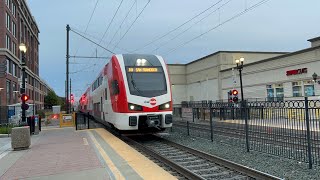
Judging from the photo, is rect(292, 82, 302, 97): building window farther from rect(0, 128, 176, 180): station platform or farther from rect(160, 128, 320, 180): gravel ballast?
rect(0, 128, 176, 180): station platform

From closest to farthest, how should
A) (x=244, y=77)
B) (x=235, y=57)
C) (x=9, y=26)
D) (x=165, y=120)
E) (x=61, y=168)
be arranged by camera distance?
1. (x=61, y=168)
2. (x=165, y=120)
3. (x=244, y=77)
4. (x=235, y=57)
5. (x=9, y=26)

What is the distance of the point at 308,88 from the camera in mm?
31656

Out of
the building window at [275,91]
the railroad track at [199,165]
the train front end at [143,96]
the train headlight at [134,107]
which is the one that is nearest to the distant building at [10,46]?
the building window at [275,91]

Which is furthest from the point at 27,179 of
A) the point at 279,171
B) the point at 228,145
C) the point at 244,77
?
the point at 244,77

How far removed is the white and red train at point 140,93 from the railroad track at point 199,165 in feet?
3.66

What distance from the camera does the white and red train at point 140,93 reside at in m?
14.7

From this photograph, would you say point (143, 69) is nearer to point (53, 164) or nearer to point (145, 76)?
point (145, 76)

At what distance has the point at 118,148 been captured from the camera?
41.2 feet

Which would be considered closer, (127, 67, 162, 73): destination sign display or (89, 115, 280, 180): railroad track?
(89, 115, 280, 180): railroad track

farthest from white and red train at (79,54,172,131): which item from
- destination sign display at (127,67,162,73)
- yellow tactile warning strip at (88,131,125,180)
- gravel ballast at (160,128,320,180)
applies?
yellow tactile warning strip at (88,131,125,180)

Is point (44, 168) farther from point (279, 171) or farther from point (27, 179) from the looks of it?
point (279, 171)

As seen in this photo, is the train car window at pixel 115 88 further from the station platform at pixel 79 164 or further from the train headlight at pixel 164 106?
the station platform at pixel 79 164

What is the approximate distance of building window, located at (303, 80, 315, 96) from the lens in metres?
31.2

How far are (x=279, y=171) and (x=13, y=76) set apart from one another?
5717 centimetres
